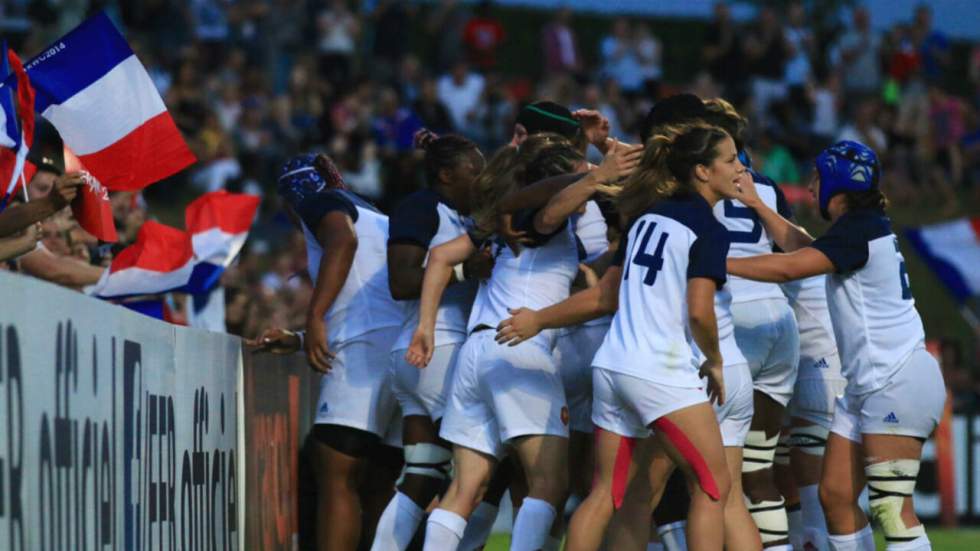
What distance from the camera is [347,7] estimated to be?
Answer: 72.6 ft

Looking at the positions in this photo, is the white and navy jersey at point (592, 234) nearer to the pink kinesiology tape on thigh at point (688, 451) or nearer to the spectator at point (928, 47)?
the pink kinesiology tape on thigh at point (688, 451)

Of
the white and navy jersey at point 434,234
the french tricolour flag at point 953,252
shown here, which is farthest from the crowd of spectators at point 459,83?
the white and navy jersey at point 434,234

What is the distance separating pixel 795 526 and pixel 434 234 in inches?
96.4

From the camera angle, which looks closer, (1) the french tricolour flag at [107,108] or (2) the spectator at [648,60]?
(1) the french tricolour flag at [107,108]

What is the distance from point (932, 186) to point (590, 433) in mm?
15873

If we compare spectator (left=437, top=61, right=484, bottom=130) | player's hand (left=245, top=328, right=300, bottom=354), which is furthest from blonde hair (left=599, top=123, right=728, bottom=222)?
spectator (left=437, top=61, right=484, bottom=130)

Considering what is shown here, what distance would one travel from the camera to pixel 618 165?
6652 millimetres

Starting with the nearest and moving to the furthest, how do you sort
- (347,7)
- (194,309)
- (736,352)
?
(736,352), (194,309), (347,7)

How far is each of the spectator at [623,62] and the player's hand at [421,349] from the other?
15.2 metres

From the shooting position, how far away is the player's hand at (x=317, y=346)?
7.77 meters

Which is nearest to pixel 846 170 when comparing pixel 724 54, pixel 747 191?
pixel 747 191

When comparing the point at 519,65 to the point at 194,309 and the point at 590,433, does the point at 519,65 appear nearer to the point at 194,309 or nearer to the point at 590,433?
the point at 194,309

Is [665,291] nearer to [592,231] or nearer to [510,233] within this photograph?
[510,233]

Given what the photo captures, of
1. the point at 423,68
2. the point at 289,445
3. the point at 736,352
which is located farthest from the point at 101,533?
the point at 423,68
